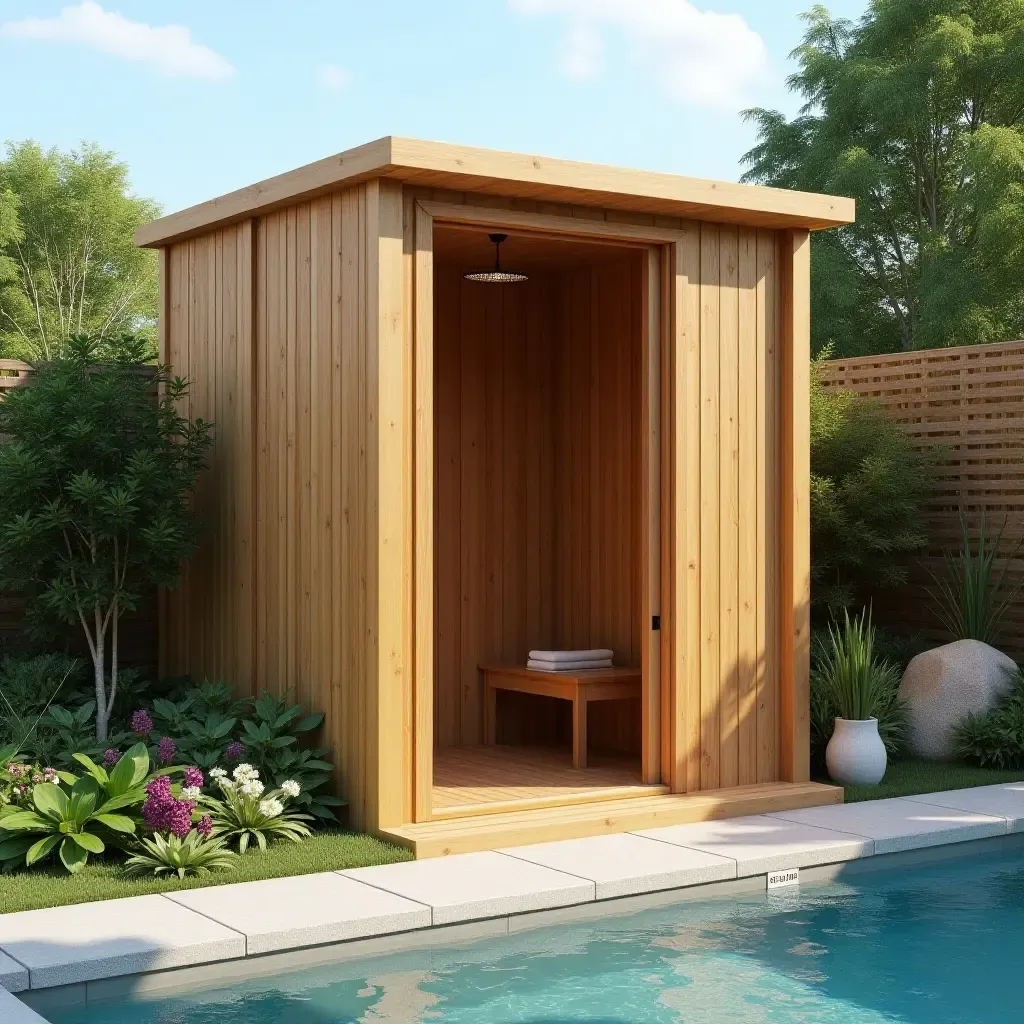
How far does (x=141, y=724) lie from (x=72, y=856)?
3.73 ft

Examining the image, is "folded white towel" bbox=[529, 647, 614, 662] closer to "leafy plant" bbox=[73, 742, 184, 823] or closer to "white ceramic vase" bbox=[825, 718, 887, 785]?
"white ceramic vase" bbox=[825, 718, 887, 785]

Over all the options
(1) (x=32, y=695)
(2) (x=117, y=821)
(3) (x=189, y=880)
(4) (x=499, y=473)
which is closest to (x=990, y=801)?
(4) (x=499, y=473)

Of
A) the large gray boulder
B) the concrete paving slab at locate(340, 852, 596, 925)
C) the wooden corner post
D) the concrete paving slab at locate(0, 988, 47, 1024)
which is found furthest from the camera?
the large gray boulder

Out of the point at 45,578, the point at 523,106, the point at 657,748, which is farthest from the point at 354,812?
the point at 523,106

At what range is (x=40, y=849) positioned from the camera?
578cm

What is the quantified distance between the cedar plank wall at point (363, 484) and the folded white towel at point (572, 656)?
1.08 meters

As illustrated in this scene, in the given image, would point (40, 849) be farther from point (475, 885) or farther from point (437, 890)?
point (475, 885)

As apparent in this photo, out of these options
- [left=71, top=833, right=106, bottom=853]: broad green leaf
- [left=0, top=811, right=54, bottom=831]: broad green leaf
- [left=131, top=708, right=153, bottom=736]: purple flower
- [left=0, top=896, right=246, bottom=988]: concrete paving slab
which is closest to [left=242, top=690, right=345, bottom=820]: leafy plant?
[left=131, top=708, right=153, bottom=736]: purple flower

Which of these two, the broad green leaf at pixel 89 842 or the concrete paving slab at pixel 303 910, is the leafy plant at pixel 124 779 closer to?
the broad green leaf at pixel 89 842

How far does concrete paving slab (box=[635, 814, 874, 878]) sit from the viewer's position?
6.21 meters

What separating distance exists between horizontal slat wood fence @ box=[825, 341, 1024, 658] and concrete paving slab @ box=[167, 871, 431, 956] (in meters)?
5.24

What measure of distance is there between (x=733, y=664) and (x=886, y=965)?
238 cm

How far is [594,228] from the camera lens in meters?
6.91

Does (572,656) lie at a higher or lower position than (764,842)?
higher
